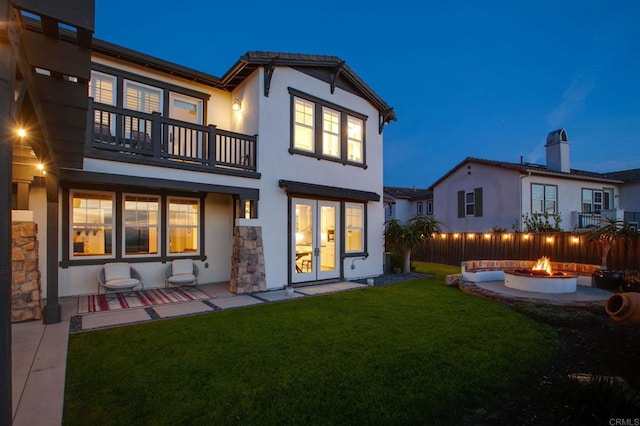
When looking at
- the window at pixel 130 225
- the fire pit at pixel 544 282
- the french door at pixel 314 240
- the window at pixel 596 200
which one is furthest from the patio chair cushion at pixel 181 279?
the window at pixel 596 200

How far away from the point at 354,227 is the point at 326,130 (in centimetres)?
340

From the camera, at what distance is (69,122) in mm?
3809

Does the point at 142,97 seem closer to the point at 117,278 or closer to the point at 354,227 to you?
the point at 117,278

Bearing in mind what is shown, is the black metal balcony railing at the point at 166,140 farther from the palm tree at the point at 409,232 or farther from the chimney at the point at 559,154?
the chimney at the point at 559,154

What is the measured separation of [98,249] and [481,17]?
109m

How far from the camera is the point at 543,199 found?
1711 cm

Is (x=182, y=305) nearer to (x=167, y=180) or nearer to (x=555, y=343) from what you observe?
(x=167, y=180)

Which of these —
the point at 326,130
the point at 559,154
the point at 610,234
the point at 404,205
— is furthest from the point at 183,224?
the point at 404,205

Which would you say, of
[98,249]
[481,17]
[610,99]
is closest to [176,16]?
[481,17]

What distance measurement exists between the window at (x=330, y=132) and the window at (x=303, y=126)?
19.2 inches

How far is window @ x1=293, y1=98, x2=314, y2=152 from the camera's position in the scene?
9.87 m

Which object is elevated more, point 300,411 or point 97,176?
point 97,176

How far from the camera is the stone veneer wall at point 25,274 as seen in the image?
5848mm

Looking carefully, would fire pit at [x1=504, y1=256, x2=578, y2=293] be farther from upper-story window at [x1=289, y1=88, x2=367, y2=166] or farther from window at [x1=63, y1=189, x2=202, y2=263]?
window at [x1=63, y1=189, x2=202, y2=263]
